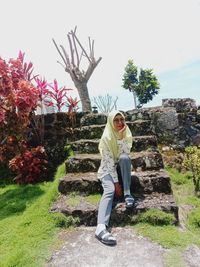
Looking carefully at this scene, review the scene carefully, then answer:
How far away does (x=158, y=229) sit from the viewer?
3.30 metres

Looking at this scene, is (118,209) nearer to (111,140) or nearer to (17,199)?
(111,140)

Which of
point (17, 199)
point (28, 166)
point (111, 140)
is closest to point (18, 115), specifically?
point (28, 166)

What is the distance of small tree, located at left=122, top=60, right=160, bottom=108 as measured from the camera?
21.5 metres

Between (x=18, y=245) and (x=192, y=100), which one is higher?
(x=192, y=100)

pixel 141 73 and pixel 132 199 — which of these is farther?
pixel 141 73

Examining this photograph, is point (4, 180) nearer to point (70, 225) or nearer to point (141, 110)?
point (70, 225)

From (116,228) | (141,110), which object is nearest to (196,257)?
(116,228)

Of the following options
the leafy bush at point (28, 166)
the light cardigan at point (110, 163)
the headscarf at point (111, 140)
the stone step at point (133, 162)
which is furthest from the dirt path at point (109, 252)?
the leafy bush at point (28, 166)

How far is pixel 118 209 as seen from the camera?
3.55m

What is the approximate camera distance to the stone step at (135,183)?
3.94 metres

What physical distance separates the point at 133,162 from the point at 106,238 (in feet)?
5.01

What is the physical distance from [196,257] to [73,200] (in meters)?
1.67

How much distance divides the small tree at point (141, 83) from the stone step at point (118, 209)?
700 inches

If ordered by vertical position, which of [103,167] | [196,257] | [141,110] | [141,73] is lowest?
[196,257]
